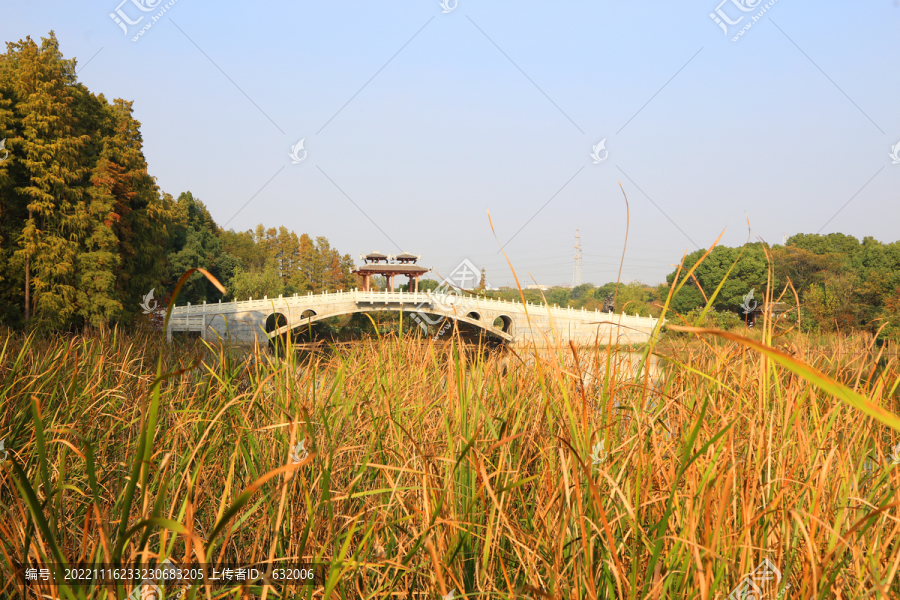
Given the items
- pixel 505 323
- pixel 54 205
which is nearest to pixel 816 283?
pixel 505 323

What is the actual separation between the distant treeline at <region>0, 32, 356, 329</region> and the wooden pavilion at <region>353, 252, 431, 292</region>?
21.8 meters

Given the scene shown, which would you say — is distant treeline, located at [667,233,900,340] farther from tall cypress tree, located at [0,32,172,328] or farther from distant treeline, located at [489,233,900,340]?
tall cypress tree, located at [0,32,172,328]

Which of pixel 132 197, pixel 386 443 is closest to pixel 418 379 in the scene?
pixel 386 443

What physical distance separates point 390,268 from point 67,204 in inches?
1078

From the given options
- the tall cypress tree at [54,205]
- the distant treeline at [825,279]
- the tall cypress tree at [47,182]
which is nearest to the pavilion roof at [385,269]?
the distant treeline at [825,279]

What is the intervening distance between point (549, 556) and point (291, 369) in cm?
164

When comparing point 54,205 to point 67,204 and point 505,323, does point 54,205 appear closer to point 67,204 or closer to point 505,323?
point 67,204

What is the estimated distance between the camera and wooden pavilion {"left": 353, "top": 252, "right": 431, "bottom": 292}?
42.8 metres

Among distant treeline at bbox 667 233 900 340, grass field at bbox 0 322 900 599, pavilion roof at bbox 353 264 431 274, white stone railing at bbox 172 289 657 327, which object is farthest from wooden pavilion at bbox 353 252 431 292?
grass field at bbox 0 322 900 599

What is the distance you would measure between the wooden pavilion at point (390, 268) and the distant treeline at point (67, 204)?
857 inches

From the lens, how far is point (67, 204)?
56.5ft

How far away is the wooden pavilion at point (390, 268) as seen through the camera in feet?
140

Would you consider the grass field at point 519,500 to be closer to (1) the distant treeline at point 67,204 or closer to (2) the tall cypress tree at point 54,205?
(1) the distant treeline at point 67,204

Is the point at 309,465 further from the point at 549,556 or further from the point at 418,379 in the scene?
the point at 418,379
